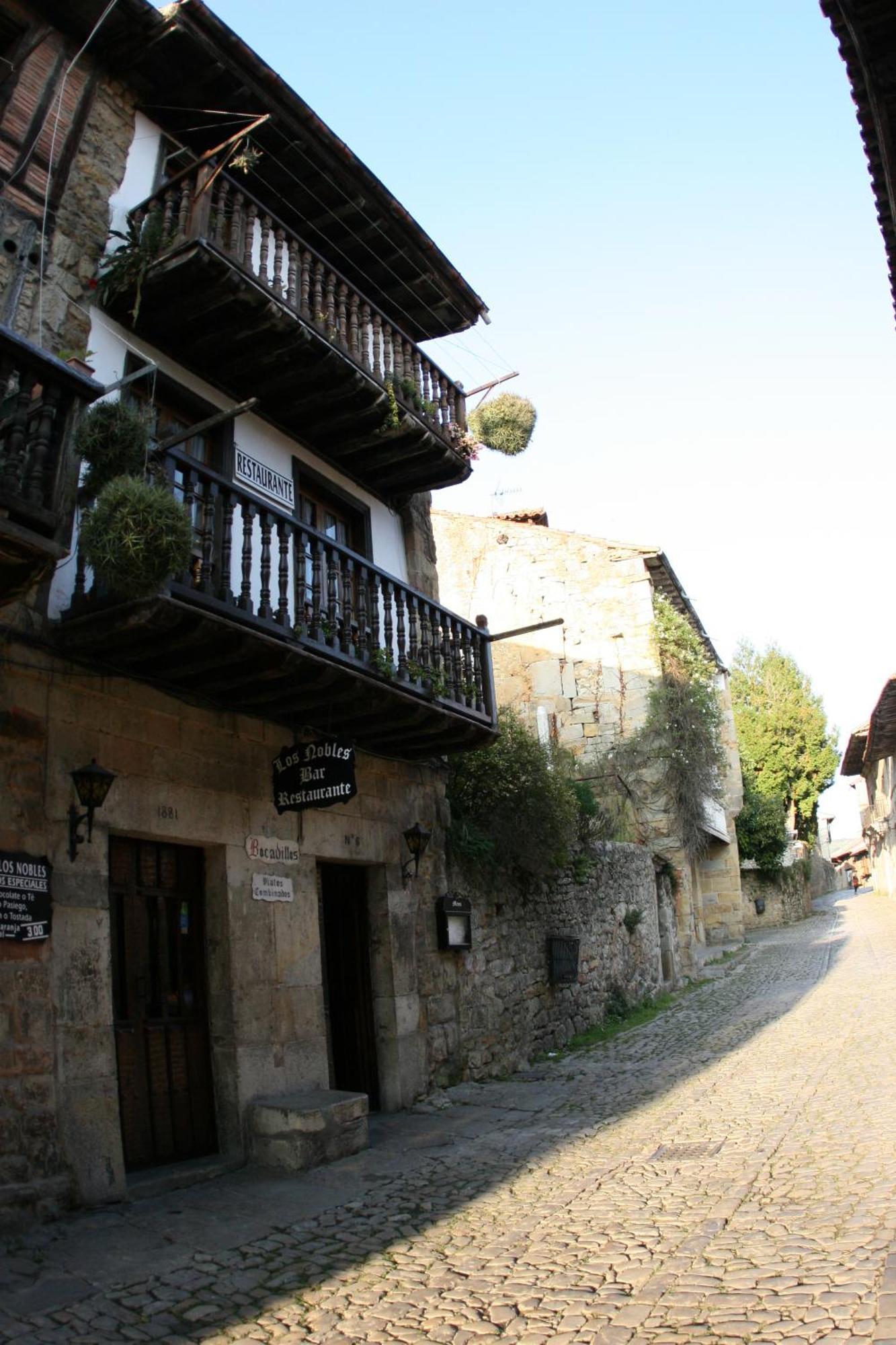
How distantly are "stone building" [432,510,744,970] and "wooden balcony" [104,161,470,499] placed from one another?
9832 millimetres

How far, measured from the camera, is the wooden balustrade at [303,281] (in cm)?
764

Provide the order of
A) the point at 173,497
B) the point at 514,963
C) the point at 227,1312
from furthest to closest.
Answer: the point at 514,963 < the point at 173,497 < the point at 227,1312

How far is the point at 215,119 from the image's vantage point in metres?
8.64

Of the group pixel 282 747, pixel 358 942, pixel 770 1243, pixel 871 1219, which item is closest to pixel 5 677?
pixel 282 747

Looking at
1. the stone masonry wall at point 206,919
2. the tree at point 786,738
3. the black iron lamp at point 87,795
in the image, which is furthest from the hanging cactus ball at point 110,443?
the tree at point 786,738

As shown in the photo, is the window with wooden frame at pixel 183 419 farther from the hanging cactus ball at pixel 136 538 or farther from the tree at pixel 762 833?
the tree at pixel 762 833

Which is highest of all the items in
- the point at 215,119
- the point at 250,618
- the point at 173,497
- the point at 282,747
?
the point at 215,119

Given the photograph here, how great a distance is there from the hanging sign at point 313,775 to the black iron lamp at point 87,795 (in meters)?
1.80

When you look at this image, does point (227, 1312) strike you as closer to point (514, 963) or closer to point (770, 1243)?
point (770, 1243)

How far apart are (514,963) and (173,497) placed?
690cm

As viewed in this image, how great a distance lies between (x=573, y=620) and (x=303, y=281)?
12.6m

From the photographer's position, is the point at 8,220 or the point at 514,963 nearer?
the point at 8,220

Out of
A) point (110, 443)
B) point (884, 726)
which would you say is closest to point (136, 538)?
point (110, 443)

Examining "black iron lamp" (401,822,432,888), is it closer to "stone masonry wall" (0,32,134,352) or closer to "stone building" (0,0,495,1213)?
"stone building" (0,0,495,1213)
